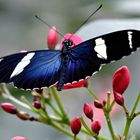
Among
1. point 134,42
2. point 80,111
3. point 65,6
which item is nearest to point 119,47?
point 134,42

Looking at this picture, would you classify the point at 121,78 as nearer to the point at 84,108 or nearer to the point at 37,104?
the point at 84,108

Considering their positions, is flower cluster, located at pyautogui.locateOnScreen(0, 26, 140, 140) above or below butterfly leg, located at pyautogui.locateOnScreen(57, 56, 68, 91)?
below

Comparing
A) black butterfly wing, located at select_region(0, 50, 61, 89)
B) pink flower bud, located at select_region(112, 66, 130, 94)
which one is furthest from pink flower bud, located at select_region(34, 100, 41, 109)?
pink flower bud, located at select_region(112, 66, 130, 94)

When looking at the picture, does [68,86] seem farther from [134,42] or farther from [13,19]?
[13,19]

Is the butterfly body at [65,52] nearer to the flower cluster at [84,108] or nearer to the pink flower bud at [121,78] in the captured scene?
the flower cluster at [84,108]

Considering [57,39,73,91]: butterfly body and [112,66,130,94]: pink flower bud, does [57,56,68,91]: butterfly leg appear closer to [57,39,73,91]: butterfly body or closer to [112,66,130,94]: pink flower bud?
[57,39,73,91]: butterfly body

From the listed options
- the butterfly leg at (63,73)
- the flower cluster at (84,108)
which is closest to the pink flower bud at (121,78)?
the flower cluster at (84,108)
